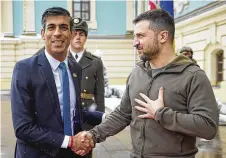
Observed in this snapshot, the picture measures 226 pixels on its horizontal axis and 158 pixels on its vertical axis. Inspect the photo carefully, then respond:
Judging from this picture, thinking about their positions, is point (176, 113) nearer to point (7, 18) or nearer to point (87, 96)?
point (87, 96)

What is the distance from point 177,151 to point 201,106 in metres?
0.35

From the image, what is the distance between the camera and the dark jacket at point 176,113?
2.27 meters

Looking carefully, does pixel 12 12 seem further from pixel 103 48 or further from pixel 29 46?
pixel 103 48

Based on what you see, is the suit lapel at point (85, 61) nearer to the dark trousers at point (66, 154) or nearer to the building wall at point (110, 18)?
the dark trousers at point (66, 154)

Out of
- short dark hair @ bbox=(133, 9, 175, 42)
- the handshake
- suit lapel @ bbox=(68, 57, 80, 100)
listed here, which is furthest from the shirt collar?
short dark hair @ bbox=(133, 9, 175, 42)

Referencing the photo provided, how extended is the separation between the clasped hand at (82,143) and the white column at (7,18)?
69.5 ft

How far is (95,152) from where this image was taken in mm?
6348

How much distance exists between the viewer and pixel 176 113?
231cm

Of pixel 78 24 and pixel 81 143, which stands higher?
pixel 78 24

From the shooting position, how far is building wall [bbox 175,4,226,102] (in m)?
10.6

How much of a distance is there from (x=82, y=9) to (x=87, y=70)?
1974cm

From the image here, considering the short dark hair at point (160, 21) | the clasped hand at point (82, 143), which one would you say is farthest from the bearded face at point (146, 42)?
the clasped hand at point (82, 143)

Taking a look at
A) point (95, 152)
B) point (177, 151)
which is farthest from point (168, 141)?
point (95, 152)

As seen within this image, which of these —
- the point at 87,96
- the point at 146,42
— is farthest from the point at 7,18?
the point at 146,42
